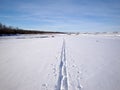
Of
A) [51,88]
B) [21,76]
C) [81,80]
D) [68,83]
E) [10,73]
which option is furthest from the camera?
[10,73]

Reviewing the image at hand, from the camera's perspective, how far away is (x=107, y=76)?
191 inches

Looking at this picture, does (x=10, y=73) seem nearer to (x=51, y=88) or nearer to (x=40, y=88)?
(x=40, y=88)

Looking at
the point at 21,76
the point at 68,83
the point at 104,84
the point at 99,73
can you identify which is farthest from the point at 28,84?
the point at 99,73

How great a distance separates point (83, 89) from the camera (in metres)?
3.62

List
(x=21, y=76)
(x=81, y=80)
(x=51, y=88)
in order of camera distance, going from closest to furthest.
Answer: (x=51, y=88) < (x=81, y=80) < (x=21, y=76)

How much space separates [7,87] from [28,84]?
2.25 feet

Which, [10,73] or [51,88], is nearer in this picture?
[51,88]

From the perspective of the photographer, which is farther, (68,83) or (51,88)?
(68,83)

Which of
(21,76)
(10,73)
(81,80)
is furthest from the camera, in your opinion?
(10,73)

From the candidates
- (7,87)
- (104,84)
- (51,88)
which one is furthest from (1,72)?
(104,84)

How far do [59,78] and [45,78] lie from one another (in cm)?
58

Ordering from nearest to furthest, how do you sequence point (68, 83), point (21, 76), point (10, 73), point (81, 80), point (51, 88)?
point (51, 88)
point (68, 83)
point (81, 80)
point (21, 76)
point (10, 73)

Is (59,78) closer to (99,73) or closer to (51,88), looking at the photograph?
(51,88)

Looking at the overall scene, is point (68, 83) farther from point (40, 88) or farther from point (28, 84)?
point (28, 84)
